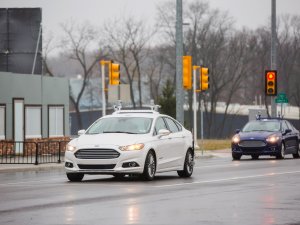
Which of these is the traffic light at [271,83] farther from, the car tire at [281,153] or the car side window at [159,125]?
the car side window at [159,125]

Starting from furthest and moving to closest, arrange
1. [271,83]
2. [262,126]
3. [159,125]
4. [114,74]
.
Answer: [271,83] → [114,74] → [262,126] → [159,125]

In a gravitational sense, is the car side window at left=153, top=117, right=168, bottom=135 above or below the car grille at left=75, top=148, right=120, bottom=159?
above

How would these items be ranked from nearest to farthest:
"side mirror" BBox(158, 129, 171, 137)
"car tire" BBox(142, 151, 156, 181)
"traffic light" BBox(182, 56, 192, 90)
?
"car tire" BBox(142, 151, 156, 181), "side mirror" BBox(158, 129, 171, 137), "traffic light" BBox(182, 56, 192, 90)

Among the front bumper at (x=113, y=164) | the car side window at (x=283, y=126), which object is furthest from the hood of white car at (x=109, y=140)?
the car side window at (x=283, y=126)

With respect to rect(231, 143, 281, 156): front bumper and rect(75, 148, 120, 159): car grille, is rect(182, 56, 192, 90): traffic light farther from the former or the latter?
rect(75, 148, 120, 159): car grille

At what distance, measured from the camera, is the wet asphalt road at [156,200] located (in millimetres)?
13828

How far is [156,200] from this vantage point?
17016 millimetres

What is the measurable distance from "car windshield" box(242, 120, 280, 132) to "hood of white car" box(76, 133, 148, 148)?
15.1 m

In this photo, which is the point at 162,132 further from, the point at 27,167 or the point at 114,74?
the point at 114,74

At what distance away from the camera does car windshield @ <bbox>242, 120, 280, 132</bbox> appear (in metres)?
37.5

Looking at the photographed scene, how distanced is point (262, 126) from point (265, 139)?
1.51m

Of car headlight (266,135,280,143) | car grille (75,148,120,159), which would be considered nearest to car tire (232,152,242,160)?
car headlight (266,135,280,143)

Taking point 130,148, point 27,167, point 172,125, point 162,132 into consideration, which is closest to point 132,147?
point 130,148

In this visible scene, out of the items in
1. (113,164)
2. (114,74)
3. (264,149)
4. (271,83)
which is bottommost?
(264,149)
